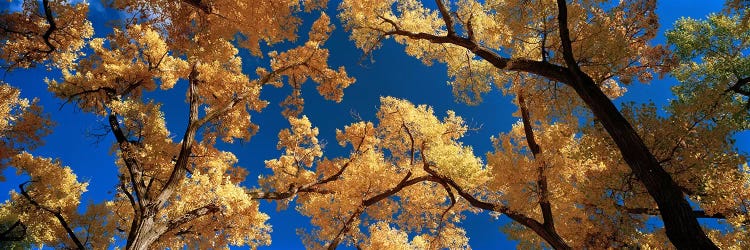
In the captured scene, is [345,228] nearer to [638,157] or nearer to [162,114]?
[162,114]

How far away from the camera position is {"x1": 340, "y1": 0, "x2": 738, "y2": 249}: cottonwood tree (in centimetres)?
588

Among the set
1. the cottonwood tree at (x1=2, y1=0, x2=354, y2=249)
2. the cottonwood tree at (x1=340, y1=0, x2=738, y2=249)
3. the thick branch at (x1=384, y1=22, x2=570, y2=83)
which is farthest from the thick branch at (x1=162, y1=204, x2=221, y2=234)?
the thick branch at (x1=384, y1=22, x2=570, y2=83)

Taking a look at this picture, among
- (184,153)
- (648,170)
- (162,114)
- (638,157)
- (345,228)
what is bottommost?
(648,170)

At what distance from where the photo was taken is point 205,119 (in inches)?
376

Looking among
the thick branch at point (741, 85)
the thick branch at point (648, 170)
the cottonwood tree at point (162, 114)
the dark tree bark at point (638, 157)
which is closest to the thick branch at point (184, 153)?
the cottonwood tree at point (162, 114)

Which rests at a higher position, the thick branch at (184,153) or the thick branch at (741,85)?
the thick branch at (741,85)

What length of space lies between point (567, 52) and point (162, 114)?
1039cm

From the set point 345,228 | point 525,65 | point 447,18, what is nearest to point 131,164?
point 345,228

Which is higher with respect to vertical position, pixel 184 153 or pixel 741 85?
pixel 741 85

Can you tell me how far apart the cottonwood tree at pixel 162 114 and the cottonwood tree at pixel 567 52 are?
3.03 metres

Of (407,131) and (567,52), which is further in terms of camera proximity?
(407,131)

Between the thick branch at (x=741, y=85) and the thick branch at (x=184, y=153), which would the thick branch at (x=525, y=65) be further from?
the thick branch at (x=741, y=85)

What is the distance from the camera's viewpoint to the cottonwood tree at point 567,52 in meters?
5.88

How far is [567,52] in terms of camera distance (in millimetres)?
7156
